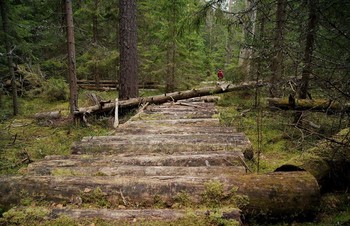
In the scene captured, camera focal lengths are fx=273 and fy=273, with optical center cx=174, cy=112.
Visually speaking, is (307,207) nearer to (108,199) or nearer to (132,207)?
(132,207)

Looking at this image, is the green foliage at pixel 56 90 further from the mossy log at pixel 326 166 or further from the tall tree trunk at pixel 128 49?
the mossy log at pixel 326 166

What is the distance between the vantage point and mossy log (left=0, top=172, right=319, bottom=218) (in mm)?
Result: 3084

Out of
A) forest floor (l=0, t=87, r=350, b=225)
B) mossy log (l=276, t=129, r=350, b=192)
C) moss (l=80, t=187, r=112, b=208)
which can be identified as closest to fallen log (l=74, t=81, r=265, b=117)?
forest floor (l=0, t=87, r=350, b=225)

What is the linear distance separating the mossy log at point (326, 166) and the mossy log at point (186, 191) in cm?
37

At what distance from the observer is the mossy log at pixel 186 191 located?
3084 millimetres

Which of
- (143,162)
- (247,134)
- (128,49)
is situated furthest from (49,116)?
(143,162)

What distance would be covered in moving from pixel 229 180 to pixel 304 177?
916 millimetres

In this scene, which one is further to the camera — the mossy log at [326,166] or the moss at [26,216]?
the mossy log at [326,166]

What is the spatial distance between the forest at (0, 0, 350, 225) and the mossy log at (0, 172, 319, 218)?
7cm

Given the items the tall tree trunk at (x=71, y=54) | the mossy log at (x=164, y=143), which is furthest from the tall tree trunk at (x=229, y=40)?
the tall tree trunk at (x=71, y=54)

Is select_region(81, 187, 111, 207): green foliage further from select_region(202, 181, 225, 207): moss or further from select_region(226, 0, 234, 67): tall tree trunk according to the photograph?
select_region(226, 0, 234, 67): tall tree trunk

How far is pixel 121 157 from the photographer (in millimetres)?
4445

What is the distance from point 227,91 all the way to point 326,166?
25.8 ft

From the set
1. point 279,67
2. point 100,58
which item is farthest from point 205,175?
point 100,58
